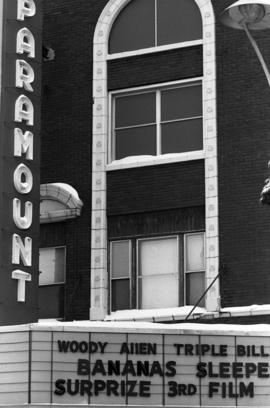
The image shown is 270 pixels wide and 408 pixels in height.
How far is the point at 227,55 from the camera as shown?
73.5 ft

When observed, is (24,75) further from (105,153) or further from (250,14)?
(250,14)

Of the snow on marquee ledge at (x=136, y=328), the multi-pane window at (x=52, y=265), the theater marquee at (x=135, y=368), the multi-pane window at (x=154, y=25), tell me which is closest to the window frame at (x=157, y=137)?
the multi-pane window at (x=154, y=25)

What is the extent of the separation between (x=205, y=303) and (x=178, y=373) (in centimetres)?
390

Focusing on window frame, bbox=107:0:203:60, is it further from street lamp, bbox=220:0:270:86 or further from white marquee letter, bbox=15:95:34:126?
street lamp, bbox=220:0:270:86

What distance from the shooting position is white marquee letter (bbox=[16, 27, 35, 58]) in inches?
805

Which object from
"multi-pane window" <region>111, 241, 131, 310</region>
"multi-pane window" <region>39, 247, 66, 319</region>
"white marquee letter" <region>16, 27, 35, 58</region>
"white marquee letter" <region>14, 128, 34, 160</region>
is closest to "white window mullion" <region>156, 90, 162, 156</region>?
"multi-pane window" <region>111, 241, 131, 310</region>

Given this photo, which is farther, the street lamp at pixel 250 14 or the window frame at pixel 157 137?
the window frame at pixel 157 137

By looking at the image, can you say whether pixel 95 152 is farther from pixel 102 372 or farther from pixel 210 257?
pixel 102 372

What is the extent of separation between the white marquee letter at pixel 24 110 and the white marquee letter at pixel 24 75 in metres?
0.21

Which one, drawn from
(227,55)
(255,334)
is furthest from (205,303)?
(227,55)

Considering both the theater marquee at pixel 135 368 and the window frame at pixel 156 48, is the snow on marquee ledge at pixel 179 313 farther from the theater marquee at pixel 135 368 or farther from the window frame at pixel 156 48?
the window frame at pixel 156 48

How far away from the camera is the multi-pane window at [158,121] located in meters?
22.6

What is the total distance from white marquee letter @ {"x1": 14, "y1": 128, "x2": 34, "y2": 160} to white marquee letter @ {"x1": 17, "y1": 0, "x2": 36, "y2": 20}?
215 cm

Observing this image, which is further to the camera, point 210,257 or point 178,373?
point 210,257
